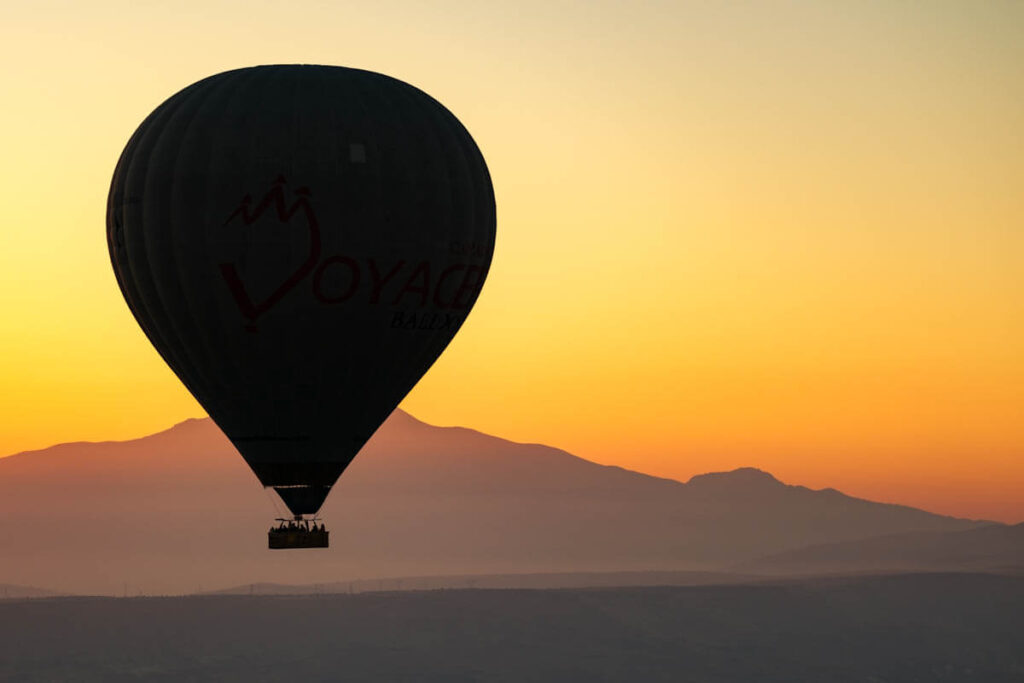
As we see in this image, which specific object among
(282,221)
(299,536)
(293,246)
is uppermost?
(282,221)

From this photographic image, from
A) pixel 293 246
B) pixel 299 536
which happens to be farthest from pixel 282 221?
pixel 299 536

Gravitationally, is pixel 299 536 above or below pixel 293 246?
below

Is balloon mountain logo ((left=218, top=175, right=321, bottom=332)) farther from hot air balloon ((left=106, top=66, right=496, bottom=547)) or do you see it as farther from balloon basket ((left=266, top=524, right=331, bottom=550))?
balloon basket ((left=266, top=524, right=331, bottom=550))

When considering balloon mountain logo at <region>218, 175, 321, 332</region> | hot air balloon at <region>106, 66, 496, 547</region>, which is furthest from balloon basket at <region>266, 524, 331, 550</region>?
balloon mountain logo at <region>218, 175, 321, 332</region>

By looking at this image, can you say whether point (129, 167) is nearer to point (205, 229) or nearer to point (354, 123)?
point (205, 229)

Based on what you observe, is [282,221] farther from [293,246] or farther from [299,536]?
[299,536]

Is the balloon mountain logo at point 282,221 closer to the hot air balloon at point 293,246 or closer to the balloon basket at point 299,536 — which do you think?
the hot air balloon at point 293,246

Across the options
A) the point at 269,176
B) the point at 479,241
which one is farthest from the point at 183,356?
the point at 479,241
